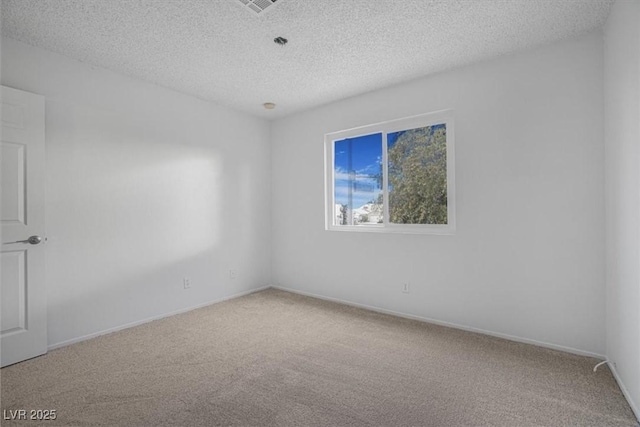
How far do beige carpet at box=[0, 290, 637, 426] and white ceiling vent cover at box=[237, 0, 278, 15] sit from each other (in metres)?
2.60

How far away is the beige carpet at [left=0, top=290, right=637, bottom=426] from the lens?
→ 1.79 m

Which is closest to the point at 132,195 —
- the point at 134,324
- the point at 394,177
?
the point at 134,324

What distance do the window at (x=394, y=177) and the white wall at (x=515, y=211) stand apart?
0.45ft

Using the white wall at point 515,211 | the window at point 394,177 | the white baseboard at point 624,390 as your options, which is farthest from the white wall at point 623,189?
the window at point 394,177

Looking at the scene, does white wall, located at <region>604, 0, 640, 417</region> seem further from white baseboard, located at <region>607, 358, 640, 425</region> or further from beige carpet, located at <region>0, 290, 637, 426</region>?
beige carpet, located at <region>0, 290, 637, 426</region>

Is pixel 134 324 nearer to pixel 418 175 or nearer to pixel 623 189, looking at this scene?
pixel 418 175

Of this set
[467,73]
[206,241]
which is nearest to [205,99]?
[206,241]

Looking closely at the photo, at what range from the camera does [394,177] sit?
12.0 feet

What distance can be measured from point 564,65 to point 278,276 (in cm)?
407

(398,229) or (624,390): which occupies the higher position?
(398,229)

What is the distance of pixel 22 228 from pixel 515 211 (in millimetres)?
4128

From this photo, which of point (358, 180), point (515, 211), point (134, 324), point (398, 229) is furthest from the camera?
point (358, 180)

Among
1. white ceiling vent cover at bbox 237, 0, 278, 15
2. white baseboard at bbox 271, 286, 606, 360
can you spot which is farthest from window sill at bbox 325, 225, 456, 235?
white ceiling vent cover at bbox 237, 0, 278, 15

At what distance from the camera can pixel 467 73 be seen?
9.98 feet
